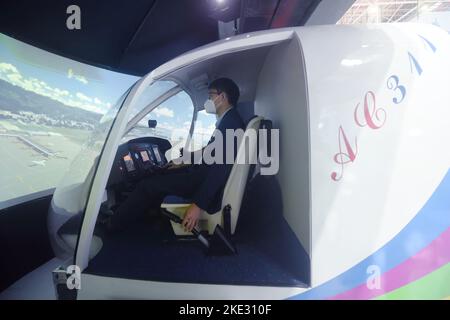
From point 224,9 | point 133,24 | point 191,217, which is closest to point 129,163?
point 191,217

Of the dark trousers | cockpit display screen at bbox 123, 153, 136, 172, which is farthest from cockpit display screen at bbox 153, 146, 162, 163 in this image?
the dark trousers

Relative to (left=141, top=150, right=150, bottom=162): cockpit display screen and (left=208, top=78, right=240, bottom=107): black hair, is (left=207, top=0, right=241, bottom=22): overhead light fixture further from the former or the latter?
(left=141, top=150, right=150, bottom=162): cockpit display screen

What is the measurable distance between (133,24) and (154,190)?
7.33ft

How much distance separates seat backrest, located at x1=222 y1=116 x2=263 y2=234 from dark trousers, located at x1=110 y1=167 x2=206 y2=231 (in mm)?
274

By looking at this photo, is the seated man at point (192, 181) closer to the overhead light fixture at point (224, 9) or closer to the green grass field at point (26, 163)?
the green grass field at point (26, 163)

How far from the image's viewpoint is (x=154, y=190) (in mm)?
1574

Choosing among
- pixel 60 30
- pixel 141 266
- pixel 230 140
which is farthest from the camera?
pixel 60 30

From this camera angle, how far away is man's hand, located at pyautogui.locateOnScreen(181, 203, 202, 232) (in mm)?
1344

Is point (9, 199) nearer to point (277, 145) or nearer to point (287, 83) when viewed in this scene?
point (277, 145)

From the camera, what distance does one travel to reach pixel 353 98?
1.04 metres

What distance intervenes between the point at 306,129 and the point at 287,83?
398 mm

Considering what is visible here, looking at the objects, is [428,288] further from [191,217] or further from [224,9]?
[224,9]

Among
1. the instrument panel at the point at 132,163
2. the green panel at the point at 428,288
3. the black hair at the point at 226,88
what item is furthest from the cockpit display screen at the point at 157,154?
the green panel at the point at 428,288
